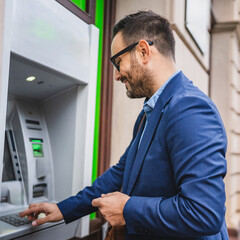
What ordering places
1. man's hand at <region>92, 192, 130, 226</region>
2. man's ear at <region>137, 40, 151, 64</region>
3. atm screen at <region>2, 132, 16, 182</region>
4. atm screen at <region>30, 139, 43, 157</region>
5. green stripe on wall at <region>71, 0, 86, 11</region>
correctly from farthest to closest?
1. green stripe on wall at <region>71, 0, 86, 11</region>
2. atm screen at <region>30, 139, 43, 157</region>
3. atm screen at <region>2, 132, 16, 182</region>
4. man's ear at <region>137, 40, 151, 64</region>
5. man's hand at <region>92, 192, 130, 226</region>

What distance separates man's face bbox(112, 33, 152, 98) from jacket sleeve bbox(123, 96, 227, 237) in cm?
31

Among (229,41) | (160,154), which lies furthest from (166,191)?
(229,41)

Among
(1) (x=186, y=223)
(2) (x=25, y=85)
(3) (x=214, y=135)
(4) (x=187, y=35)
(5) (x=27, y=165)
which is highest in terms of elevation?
(4) (x=187, y=35)

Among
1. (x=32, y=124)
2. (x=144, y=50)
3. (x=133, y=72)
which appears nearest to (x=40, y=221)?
(x=32, y=124)

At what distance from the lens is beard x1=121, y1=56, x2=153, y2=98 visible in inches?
60.7

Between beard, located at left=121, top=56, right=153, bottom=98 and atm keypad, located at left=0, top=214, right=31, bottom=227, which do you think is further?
atm keypad, located at left=0, top=214, right=31, bottom=227

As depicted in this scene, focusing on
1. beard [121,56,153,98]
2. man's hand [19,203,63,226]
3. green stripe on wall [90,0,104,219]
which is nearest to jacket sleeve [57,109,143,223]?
man's hand [19,203,63,226]

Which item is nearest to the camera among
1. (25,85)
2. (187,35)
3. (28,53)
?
(28,53)

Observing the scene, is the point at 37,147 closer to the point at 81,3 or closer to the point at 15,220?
the point at 15,220

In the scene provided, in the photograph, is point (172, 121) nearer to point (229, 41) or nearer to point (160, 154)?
point (160, 154)

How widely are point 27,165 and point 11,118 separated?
12.4 inches

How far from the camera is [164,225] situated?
47.4 inches

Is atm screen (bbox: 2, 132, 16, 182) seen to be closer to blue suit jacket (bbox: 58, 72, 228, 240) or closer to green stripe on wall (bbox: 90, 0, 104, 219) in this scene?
green stripe on wall (bbox: 90, 0, 104, 219)

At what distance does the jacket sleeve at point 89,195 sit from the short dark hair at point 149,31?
1.41 ft
